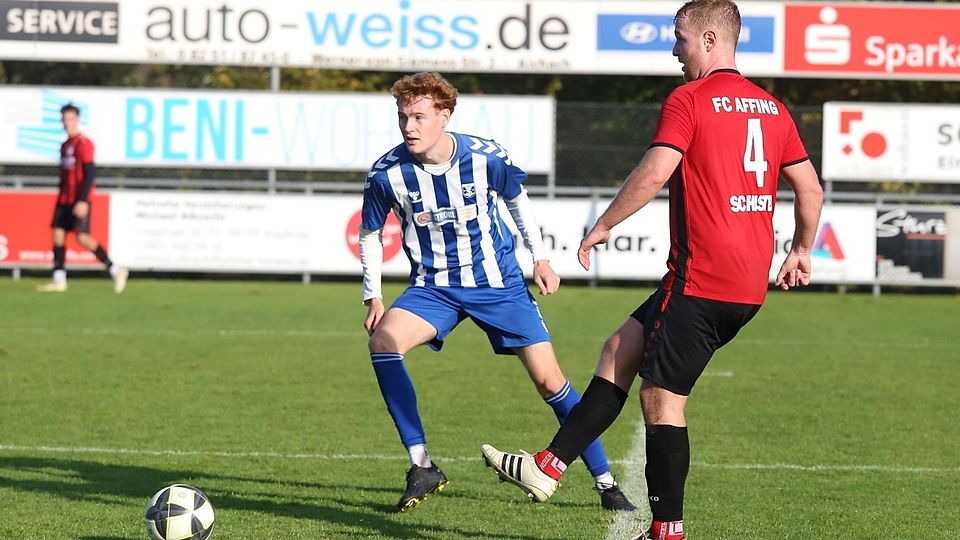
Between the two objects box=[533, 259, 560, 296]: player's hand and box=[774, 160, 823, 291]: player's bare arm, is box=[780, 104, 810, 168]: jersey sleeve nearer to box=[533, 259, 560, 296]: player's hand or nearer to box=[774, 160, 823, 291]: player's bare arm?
box=[774, 160, 823, 291]: player's bare arm

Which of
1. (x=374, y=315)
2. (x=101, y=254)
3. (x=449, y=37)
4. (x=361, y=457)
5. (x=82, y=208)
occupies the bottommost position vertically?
(x=361, y=457)

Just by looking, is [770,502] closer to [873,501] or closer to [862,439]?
[873,501]

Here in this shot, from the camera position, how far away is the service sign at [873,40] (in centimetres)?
2012

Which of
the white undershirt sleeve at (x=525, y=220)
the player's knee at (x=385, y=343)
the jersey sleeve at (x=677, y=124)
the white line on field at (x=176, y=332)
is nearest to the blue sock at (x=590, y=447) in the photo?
the white undershirt sleeve at (x=525, y=220)

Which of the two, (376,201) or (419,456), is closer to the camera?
(419,456)

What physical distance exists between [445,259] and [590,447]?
1058mm

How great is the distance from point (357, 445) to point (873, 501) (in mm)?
2787

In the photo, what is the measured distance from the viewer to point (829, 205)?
62.8 feet

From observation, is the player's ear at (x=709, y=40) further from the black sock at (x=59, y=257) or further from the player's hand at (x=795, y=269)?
the black sock at (x=59, y=257)

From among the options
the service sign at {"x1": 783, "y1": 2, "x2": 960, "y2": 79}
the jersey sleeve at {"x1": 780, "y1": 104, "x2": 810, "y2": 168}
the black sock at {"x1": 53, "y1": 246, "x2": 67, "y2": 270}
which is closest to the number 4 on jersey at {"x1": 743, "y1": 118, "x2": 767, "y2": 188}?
the jersey sleeve at {"x1": 780, "y1": 104, "x2": 810, "y2": 168}

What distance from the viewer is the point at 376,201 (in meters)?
6.21

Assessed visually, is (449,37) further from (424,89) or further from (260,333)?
(424,89)

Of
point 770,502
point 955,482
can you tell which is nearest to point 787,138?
point 770,502

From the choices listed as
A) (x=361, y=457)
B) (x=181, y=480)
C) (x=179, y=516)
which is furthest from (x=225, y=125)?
(x=179, y=516)
